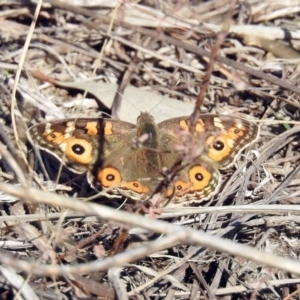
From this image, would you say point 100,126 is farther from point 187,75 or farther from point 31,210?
point 187,75

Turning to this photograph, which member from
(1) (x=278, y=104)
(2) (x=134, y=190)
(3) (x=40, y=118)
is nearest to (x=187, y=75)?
(1) (x=278, y=104)

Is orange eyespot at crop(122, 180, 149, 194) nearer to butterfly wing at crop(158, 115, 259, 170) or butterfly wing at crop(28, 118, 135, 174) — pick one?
butterfly wing at crop(28, 118, 135, 174)

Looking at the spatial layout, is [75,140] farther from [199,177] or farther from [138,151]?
[199,177]

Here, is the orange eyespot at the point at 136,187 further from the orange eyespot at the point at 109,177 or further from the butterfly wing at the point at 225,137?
the butterfly wing at the point at 225,137

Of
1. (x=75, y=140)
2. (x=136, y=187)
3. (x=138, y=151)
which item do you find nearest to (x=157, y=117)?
(x=138, y=151)

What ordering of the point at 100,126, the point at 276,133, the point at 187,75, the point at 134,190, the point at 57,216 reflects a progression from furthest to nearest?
the point at 187,75
the point at 276,133
the point at 100,126
the point at 134,190
the point at 57,216

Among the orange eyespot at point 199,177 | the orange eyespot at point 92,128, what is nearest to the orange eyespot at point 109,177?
the orange eyespot at point 92,128

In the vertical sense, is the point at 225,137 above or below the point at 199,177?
above
